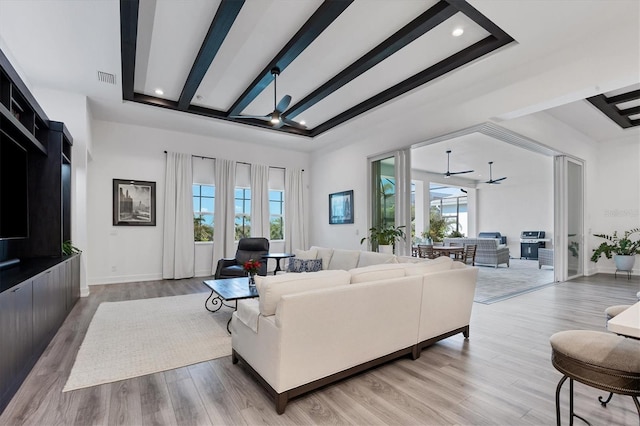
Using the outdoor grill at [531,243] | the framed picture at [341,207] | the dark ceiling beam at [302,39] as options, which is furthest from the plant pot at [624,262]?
the dark ceiling beam at [302,39]

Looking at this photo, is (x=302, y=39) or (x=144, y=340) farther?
(x=302, y=39)

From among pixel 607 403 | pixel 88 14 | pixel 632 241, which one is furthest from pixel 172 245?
pixel 632 241

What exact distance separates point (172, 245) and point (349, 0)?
5861 mm

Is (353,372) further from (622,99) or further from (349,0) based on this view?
(622,99)

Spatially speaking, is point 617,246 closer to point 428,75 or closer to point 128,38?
point 428,75

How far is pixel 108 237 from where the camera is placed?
Answer: 6.28 metres

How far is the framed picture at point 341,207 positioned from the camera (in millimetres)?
Result: 7258

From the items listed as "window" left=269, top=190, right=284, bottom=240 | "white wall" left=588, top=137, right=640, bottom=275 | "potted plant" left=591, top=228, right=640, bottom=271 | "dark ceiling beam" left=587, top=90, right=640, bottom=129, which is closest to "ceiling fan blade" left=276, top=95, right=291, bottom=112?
"window" left=269, top=190, right=284, bottom=240

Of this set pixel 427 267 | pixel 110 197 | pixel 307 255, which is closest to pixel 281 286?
pixel 427 267

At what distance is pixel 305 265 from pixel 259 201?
121 inches

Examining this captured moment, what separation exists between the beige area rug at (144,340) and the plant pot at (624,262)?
874 centimetres

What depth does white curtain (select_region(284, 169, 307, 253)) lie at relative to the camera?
8320mm

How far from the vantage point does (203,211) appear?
730 centimetres

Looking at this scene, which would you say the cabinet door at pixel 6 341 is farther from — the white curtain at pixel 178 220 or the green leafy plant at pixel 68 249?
the white curtain at pixel 178 220
